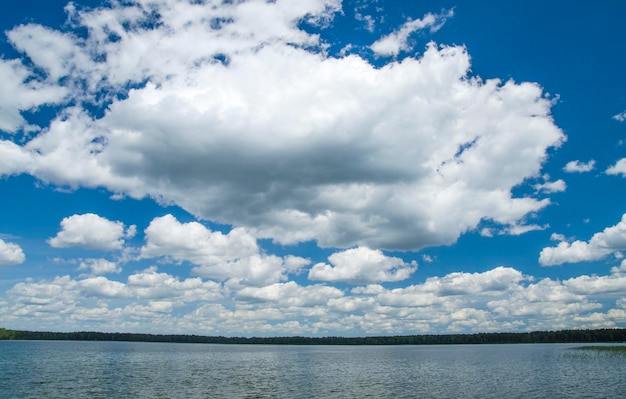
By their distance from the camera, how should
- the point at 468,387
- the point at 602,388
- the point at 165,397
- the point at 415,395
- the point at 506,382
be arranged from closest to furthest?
the point at 165,397 < the point at 415,395 < the point at 602,388 < the point at 468,387 < the point at 506,382

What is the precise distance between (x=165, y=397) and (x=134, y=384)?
17892 millimetres

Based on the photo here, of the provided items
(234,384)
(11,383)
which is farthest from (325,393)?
(11,383)

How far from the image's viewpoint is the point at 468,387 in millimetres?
73375

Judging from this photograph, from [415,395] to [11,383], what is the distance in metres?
60.1

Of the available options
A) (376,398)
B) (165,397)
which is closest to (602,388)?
(376,398)

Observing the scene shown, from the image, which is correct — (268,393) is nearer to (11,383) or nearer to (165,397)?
(165,397)

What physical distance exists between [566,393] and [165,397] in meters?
53.6

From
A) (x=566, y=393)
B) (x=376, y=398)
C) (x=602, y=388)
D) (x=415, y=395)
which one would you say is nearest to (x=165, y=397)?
(x=376, y=398)

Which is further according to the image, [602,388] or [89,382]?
[89,382]

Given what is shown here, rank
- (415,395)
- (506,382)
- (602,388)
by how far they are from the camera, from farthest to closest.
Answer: (506,382)
(602,388)
(415,395)

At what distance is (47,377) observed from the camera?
8062 centimetres

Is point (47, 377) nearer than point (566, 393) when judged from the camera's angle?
No

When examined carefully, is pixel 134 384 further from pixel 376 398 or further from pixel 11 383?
pixel 376 398

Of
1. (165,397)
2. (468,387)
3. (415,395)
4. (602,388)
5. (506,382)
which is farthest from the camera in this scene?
(506,382)
